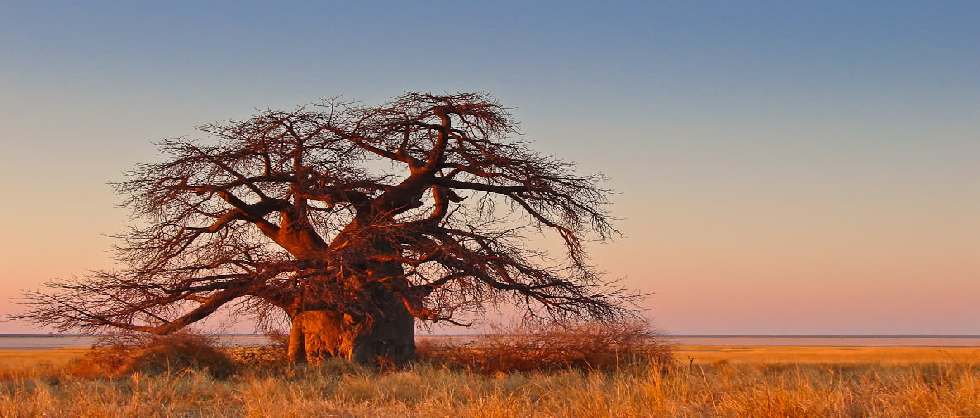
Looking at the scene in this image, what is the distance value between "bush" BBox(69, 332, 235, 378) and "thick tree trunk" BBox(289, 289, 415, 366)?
1.57 m

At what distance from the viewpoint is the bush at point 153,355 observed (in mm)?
19109

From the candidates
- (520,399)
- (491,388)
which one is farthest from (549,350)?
(520,399)

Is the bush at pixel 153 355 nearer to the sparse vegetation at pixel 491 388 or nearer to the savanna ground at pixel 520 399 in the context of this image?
the sparse vegetation at pixel 491 388

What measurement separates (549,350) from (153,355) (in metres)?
7.80

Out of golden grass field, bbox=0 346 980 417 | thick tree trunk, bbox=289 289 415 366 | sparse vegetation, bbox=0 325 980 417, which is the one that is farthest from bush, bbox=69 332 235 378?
golden grass field, bbox=0 346 980 417

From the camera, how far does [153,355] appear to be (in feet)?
63.5

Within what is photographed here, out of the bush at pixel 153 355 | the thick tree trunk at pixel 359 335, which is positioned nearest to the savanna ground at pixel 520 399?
the bush at pixel 153 355

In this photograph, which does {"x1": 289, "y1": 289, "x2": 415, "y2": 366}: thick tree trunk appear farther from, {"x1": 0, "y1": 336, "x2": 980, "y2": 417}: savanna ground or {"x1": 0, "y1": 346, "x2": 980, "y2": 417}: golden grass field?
{"x1": 0, "y1": 346, "x2": 980, "y2": 417}: golden grass field

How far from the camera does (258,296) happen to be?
734 inches

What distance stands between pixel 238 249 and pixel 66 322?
136 inches

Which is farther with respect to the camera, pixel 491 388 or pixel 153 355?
pixel 153 355

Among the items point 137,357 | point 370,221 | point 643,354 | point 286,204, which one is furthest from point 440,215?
point 137,357

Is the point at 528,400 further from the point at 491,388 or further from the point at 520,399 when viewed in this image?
the point at 491,388

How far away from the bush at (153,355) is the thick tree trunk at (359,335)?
1571 millimetres
